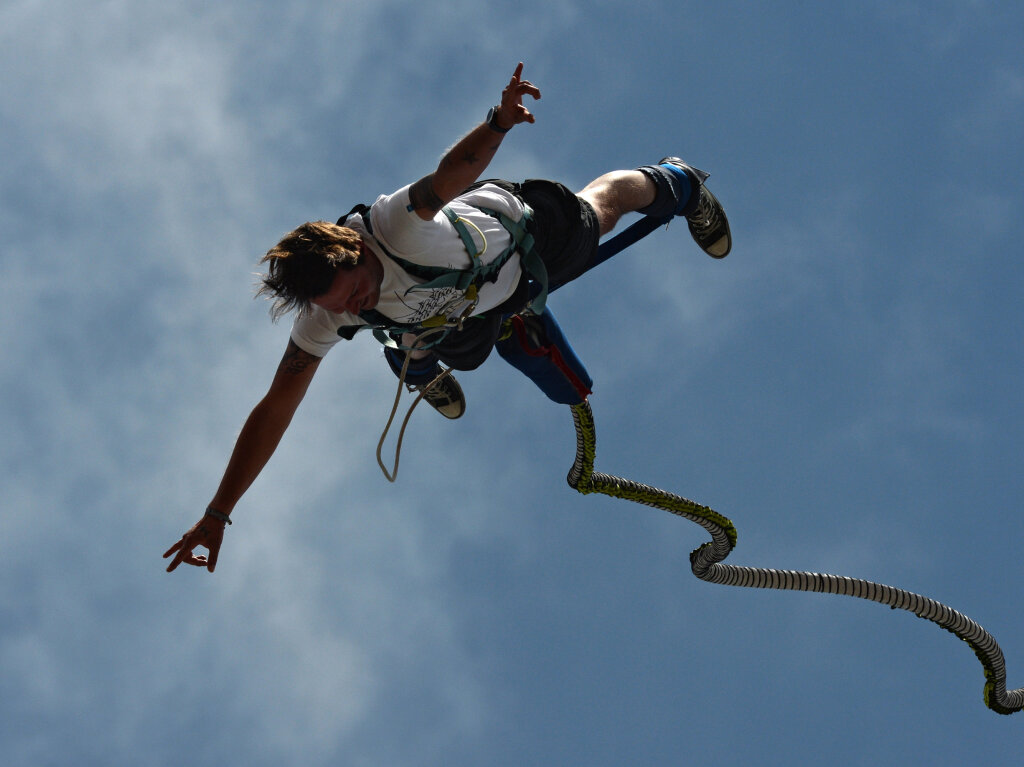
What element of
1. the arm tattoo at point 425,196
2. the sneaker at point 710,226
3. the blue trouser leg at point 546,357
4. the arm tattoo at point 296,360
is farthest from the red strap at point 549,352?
the arm tattoo at point 425,196

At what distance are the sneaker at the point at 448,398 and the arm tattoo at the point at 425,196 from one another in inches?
185

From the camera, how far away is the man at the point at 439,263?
7.39 meters

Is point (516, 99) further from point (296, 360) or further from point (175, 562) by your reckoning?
point (175, 562)

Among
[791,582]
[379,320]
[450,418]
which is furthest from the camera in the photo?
[450,418]

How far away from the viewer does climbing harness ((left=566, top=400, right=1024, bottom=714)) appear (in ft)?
37.7

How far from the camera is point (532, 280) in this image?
888cm

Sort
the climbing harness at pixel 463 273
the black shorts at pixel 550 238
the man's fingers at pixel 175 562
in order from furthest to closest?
the black shorts at pixel 550 238
the man's fingers at pixel 175 562
the climbing harness at pixel 463 273

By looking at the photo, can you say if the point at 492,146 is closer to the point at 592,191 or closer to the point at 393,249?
the point at 393,249

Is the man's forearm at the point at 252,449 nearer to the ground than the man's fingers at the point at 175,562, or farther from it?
farther from it

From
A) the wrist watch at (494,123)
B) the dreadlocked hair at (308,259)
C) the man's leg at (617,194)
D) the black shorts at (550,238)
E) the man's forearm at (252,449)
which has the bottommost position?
the man's forearm at (252,449)

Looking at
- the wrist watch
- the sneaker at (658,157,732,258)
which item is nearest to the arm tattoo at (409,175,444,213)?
the wrist watch

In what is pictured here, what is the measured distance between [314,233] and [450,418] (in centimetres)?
537

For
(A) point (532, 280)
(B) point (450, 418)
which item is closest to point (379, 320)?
(A) point (532, 280)

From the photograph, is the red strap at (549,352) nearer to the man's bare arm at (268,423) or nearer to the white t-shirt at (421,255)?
the white t-shirt at (421,255)
